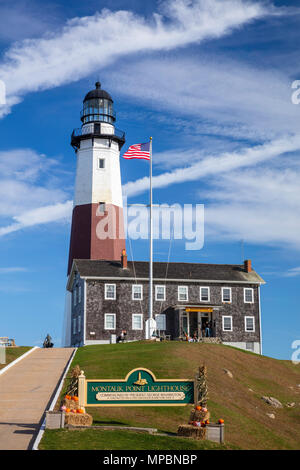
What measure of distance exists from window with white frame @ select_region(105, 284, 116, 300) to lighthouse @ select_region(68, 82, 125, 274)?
6.57m

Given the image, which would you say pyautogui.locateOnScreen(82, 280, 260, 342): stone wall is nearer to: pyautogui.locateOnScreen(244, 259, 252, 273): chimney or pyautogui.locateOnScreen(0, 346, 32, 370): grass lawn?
pyautogui.locateOnScreen(244, 259, 252, 273): chimney

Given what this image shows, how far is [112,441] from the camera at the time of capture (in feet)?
58.7

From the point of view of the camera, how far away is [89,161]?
6244 cm

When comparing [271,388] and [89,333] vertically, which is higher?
[89,333]

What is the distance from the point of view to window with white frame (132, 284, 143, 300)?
53.9 metres

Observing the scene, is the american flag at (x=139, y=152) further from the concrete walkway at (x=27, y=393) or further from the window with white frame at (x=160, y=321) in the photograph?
the concrete walkway at (x=27, y=393)

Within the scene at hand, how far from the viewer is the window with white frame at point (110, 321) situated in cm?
5275

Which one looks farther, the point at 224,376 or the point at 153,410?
the point at 224,376

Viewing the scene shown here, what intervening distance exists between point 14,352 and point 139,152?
17000 millimetres

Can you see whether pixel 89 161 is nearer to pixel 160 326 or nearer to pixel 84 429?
pixel 160 326

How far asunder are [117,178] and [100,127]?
540cm

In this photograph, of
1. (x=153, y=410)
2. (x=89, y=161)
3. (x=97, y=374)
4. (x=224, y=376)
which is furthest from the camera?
(x=89, y=161)

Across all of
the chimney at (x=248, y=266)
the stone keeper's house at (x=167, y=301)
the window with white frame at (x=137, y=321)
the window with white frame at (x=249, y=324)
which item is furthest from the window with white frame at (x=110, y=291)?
the chimney at (x=248, y=266)
